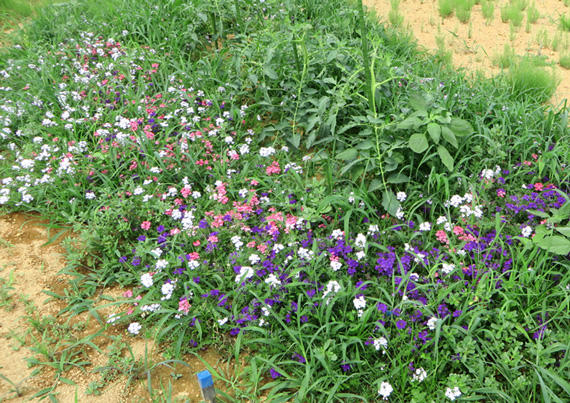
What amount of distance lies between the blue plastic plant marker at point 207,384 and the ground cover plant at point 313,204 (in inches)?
10.5

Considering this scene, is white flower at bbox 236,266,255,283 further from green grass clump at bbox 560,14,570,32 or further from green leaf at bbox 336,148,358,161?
green grass clump at bbox 560,14,570,32

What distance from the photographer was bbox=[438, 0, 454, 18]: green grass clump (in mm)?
4934

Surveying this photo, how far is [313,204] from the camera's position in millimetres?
2869

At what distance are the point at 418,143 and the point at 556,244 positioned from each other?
0.94 metres

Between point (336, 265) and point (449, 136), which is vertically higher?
point (449, 136)

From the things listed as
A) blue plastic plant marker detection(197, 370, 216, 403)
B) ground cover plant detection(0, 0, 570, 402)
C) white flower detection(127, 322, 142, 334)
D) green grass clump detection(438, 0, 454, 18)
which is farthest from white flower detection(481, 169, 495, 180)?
green grass clump detection(438, 0, 454, 18)

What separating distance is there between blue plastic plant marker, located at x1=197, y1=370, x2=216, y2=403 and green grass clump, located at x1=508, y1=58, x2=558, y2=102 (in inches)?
129

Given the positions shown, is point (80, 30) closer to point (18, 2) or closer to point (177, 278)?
point (18, 2)

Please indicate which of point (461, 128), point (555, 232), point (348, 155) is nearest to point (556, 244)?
point (555, 232)

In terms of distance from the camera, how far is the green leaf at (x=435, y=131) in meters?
2.76

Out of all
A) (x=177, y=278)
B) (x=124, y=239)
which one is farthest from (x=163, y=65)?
(x=177, y=278)

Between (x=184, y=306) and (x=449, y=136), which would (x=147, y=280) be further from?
(x=449, y=136)

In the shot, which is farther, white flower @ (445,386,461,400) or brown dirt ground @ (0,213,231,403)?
brown dirt ground @ (0,213,231,403)

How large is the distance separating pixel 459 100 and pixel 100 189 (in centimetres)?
270
